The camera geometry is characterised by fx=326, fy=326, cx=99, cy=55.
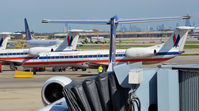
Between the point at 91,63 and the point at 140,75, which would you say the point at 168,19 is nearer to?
the point at 91,63

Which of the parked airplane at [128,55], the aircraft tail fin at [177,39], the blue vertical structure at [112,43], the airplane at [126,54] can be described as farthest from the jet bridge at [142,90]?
the aircraft tail fin at [177,39]

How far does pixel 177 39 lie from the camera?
31.4 m

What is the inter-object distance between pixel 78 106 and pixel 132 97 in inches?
36.7

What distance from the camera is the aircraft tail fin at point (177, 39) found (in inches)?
1221

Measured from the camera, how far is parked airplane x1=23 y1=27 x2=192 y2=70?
31.5 m

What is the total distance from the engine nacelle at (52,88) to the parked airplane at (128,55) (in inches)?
853

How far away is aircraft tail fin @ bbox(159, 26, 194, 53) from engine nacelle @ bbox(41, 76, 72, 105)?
24.2m

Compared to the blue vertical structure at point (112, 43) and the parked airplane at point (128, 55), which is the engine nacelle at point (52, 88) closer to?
the blue vertical structure at point (112, 43)

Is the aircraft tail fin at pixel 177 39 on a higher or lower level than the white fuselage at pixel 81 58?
higher

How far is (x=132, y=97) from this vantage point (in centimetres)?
500

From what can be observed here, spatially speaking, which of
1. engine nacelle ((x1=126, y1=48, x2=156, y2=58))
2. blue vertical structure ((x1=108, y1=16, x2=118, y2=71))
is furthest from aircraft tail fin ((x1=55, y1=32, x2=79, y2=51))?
blue vertical structure ((x1=108, y1=16, x2=118, y2=71))

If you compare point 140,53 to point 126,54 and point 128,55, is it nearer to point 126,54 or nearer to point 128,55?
point 128,55

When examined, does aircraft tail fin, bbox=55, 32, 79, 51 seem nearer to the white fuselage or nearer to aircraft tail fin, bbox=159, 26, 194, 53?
the white fuselage

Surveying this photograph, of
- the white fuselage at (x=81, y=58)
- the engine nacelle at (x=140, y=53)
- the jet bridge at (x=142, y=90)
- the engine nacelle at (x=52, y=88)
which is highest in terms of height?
the jet bridge at (x=142, y=90)
